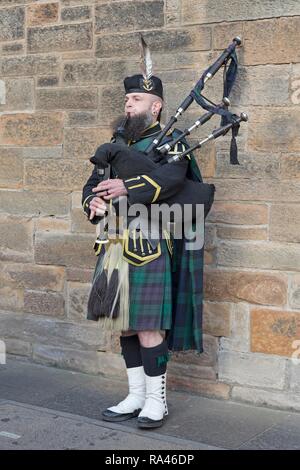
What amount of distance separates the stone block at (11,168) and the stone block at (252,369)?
6.00 ft

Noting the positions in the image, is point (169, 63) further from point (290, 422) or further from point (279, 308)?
point (290, 422)

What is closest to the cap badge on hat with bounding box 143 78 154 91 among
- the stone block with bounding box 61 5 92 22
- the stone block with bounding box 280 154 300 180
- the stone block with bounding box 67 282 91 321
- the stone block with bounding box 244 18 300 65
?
the stone block with bounding box 244 18 300 65

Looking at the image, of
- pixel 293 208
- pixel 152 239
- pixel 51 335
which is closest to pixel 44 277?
pixel 51 335

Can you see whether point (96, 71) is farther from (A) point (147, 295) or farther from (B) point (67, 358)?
(B) point (67, 358)

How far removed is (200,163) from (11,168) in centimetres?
143

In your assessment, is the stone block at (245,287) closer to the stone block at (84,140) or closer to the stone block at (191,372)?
the stone block at (191,372)

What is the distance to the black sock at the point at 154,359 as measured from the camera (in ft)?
13.1

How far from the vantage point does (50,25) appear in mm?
4996

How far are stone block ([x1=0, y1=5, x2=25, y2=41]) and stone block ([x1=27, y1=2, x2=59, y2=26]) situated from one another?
7 centimetres

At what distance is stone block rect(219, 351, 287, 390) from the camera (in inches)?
167

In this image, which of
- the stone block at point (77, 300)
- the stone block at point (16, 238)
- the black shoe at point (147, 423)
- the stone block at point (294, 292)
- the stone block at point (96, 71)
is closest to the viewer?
the black shoe at point (147, 423)

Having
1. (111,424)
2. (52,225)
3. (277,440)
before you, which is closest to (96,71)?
(52,225)

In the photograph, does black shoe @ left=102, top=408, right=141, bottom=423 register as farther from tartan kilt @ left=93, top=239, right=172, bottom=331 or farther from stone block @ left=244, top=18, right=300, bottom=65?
stone block @ left=244, top=18, right=300, bottom=65

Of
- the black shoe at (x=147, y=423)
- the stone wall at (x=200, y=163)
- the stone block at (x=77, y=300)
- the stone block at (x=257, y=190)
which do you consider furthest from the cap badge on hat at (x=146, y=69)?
the black shoe at (x=147, y=423)
